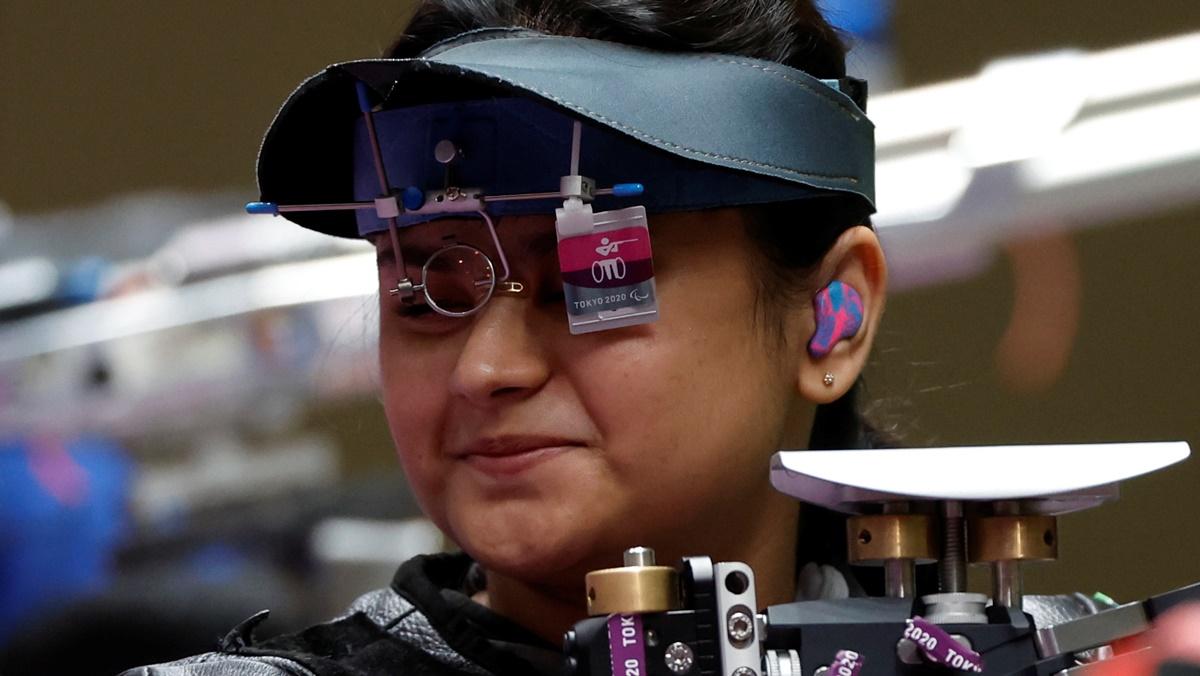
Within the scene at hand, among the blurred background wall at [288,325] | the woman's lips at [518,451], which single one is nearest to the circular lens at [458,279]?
the woman's lips at [518,451]

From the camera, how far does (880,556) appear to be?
3.43ft

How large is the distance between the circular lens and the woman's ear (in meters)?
0.27

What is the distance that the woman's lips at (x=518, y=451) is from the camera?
1.22 m

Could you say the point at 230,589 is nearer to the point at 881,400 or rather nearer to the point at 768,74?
the point at 881,400

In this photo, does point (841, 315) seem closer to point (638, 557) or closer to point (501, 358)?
point (501, 358)

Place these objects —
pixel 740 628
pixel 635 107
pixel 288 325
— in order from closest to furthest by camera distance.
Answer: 1. pixel 740 628
2. pixel 635 107
3. pixel 288 325

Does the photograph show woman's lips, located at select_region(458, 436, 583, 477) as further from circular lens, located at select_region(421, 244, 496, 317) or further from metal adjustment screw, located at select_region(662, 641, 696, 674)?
metal adjustment screw, located at select_region(662, 641, 696, 674)

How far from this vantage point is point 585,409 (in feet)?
4.04

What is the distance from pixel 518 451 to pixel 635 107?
0.87 ft

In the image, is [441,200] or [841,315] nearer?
[441,200]

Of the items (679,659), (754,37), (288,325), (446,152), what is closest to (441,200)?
(446,152)

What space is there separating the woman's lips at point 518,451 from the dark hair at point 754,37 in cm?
20

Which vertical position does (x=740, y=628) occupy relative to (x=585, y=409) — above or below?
below

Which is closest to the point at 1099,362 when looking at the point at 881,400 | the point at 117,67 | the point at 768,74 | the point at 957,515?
the point at 881,400
